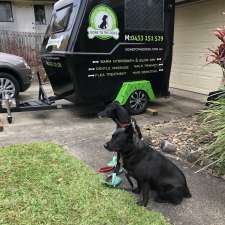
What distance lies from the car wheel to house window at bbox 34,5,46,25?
1419 cm

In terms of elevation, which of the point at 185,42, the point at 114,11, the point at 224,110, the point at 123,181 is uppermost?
the point at 114,11

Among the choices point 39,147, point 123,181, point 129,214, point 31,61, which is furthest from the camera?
point 31,61

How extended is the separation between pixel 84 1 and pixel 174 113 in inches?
120

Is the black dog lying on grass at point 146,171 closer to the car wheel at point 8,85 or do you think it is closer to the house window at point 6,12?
the car wheel at point 8,85

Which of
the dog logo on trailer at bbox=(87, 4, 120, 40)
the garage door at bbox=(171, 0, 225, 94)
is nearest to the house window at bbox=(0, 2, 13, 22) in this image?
the garage door at bbox=(171, 0, 225, 94)

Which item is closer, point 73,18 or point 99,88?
point 73,18

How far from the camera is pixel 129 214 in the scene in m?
3.12

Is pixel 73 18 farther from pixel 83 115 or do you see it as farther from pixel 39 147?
pixel 39 147

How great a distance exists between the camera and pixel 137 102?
22.7 feet

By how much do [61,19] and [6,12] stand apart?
48.4 feet

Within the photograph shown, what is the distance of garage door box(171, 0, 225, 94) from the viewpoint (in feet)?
27.7

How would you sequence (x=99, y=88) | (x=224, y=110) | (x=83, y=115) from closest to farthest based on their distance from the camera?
(x=224, y=110) → (x=99, y=88) → (x=83, y=115)

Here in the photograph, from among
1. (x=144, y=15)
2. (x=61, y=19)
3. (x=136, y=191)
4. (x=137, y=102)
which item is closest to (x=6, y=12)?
(x=61, y=19)


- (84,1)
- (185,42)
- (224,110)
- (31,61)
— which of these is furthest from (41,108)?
(31,61)
